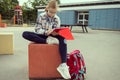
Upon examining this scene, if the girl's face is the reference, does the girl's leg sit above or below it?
below

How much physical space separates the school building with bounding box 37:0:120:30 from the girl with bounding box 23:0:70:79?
23426 millimetres

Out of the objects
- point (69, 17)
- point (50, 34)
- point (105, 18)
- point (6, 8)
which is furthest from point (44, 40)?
point (6, 8)

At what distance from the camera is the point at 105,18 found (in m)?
31.1

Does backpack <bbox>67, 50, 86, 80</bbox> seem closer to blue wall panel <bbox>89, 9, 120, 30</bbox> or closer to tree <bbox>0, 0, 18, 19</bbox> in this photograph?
blue wall panel <bbox>89, 9, 120, 30</bbox>

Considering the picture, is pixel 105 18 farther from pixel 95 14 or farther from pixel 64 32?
pixel 64 32

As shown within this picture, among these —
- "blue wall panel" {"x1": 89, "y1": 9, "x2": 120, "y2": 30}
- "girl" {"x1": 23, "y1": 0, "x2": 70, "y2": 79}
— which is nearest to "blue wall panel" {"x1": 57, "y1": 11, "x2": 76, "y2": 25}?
"blue wall panel" {"x1": 89, "y1": 9, "x2": 120, "y2": 30}

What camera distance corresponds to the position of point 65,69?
13.2 ft

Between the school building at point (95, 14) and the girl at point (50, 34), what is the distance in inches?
922

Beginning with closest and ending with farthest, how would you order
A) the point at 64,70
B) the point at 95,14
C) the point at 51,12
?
the point at 64,70, the point at 51,12, the point at 95,14

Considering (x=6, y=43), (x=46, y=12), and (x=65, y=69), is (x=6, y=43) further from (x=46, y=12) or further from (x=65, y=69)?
(x=65, y=69)

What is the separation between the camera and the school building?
3036cm

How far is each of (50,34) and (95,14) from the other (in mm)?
28554

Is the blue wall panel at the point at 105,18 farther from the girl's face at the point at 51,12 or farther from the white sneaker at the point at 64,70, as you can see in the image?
the white sneaker at the point at 64,70

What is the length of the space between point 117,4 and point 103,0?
7.80ft
